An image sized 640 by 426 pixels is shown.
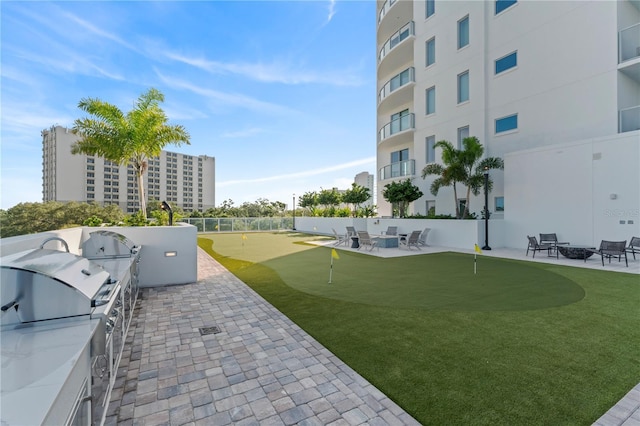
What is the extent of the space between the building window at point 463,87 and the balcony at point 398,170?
5.37 meters

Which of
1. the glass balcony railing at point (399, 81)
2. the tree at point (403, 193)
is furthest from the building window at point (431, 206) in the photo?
the glass balcony railing at point (399, 81)

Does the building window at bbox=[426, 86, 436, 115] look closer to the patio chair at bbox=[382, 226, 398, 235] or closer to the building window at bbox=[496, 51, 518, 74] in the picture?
the building window at bbox=[496, 51, 518, 74]

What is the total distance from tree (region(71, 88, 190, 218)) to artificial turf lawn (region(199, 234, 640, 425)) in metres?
5.62

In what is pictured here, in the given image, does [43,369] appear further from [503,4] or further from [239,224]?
[239,224]

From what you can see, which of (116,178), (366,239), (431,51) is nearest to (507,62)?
(431,51)

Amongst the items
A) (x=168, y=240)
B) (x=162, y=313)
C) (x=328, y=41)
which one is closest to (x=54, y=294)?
(x=162, y=313)

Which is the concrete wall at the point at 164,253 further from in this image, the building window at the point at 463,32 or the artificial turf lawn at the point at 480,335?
the building window at the point at 463,32

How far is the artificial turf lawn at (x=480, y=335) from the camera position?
A: 2889mm

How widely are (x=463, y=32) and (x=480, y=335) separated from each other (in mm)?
21693

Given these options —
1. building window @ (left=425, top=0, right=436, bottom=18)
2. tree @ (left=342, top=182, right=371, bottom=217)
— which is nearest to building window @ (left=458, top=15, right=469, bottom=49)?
building window @ (left=425, top=0, right=436, bottom=18)

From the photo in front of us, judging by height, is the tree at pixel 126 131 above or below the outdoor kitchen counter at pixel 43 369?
above

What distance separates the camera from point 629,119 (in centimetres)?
1251

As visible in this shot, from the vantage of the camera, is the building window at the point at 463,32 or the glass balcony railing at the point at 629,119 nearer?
the glass balcony railing at the point at 629,119

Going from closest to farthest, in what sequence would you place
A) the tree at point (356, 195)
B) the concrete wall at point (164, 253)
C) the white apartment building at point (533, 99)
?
1. the concrete wall at point (164, 253)
2. the white apartment building at point (533, 99)
3. the tree at point (356, 195)
